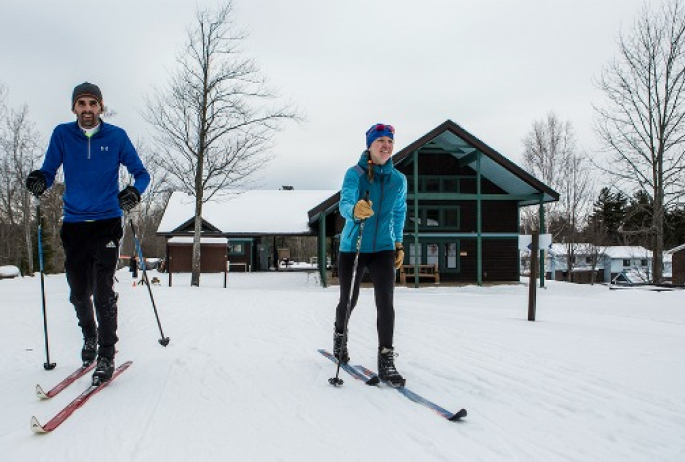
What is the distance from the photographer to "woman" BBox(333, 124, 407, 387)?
347cm

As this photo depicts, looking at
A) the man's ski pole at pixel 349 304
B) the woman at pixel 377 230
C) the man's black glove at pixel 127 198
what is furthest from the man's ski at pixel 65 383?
the woman at pixel 377 230

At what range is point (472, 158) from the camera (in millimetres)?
19609

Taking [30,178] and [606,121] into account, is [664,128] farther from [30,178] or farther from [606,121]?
[30,178]

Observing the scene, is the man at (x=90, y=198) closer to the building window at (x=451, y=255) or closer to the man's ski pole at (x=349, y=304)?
the man's ski pole at (x=349, y=304)

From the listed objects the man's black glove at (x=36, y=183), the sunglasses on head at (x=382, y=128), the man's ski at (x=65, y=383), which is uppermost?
the sunglasses on head at (x=382, y=128)

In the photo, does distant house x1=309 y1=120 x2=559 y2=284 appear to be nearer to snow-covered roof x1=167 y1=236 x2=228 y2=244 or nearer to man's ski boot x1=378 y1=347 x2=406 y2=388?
snow-covered roof x1=167 y1=236 x2=228 y2=244

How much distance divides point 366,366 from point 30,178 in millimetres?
2832

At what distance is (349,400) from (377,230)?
1.28 meters

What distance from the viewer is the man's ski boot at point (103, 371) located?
10.1 ft

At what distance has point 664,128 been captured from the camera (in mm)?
20141

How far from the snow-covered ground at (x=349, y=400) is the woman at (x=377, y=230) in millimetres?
489

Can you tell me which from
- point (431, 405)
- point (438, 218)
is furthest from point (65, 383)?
point (438, 218)

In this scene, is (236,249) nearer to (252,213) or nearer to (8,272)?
(252,213)

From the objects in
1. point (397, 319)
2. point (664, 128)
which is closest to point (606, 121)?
point (664, 128)
